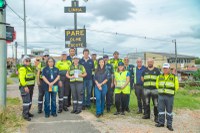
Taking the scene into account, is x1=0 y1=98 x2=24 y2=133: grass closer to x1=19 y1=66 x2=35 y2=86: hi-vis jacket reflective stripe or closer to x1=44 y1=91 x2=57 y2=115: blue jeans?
x1=44 y1=91 x2=57 y2=115: blue jeans

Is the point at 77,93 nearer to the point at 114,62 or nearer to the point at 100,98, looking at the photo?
the point at 100,98

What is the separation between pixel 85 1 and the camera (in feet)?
65.2

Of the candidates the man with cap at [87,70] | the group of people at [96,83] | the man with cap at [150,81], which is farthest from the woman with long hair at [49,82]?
the man with cap at [150,81]

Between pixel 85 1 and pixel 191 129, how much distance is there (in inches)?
478

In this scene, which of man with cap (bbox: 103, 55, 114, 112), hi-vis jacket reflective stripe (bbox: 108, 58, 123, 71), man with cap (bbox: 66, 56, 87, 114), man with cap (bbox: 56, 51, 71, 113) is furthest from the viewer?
hi-vis jacket reflective stripe (bbox: 108, 58, 123, 71)

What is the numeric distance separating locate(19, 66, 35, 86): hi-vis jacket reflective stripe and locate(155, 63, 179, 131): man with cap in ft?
12.7

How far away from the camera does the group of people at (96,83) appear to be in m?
9.45

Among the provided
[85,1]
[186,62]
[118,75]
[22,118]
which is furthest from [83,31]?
→ [186,62]

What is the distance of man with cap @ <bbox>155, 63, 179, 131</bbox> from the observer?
9281 mm

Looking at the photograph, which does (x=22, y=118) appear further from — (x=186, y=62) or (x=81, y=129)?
(x=186, y=62)

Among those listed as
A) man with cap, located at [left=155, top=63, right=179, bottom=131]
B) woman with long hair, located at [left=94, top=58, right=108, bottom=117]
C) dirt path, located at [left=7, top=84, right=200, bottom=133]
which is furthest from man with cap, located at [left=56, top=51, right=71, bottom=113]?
man with cap, located at [left=155, top=63, right=179, bottom=131]

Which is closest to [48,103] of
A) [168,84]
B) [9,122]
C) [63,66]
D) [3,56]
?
[9,122]

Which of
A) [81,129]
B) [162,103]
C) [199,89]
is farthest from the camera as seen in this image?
[199,89]

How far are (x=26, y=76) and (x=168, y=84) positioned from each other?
13.9 ft
